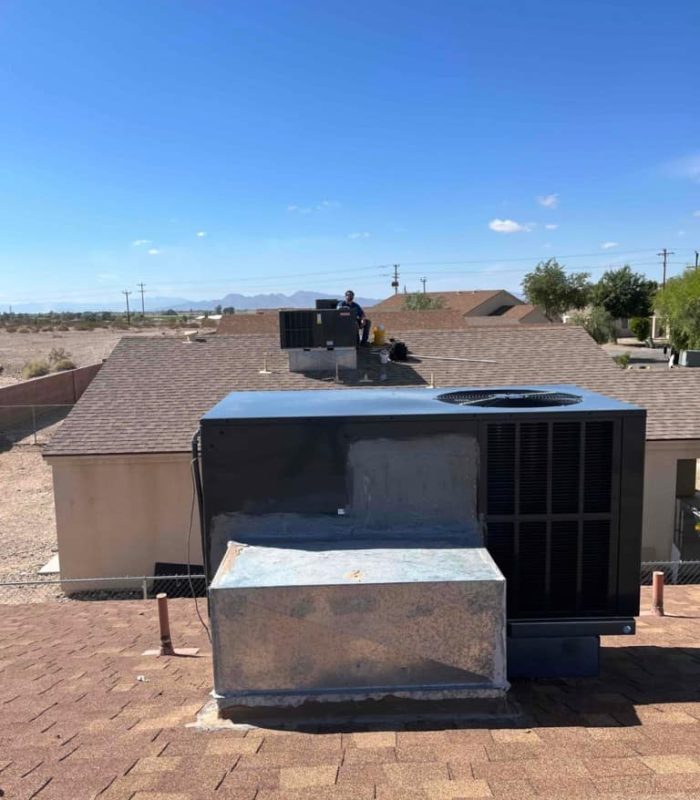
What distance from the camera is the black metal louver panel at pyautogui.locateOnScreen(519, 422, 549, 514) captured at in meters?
4.79

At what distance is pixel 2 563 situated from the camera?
46.5 feet

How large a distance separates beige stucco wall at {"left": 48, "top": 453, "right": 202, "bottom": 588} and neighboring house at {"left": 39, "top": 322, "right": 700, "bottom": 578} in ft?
0.06

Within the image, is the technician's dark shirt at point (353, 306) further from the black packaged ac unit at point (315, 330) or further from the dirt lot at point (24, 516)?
the dirt lot at point (24, 516)

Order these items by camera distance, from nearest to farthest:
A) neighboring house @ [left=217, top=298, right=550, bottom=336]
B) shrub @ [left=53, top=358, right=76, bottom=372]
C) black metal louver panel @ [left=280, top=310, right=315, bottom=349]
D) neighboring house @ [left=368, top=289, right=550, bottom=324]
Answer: black metal louver panel @ [left=280, top=310, right=315, bottom=349] < neighboring house @ [left=217, top=298, right=550, bottom=336] < shrub @ [left=53, top=358, right=76, bottom=372] < neighboring house @ [left=368, top=289, right=550, bottom=324]

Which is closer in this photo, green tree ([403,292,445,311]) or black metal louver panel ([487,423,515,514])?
black metal louver panel ([487,423,515,514])

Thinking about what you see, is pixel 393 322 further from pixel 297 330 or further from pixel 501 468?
pixel 501 468

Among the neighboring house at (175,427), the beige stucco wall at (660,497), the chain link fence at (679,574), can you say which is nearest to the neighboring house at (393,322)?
the neighboring house at (175,427)

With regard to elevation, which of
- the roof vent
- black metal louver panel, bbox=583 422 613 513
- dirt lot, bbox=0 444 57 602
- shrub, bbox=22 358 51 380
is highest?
the roof vent

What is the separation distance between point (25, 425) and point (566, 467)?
30.1m

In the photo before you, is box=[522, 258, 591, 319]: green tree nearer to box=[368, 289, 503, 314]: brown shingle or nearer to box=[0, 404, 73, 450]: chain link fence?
box=[368, 289, 503, 314]: brown shingle

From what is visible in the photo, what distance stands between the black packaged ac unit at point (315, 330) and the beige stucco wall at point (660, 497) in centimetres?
710

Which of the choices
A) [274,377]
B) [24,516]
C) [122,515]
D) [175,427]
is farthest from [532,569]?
[24,516]

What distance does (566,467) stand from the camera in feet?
15.8

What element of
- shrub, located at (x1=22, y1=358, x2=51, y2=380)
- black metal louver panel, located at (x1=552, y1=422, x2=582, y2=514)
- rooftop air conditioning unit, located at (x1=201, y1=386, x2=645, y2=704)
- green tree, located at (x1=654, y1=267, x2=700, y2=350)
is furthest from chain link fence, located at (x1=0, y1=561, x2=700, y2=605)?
green tree, located at (x1=654, y1=267, x2=700, y2=350)
